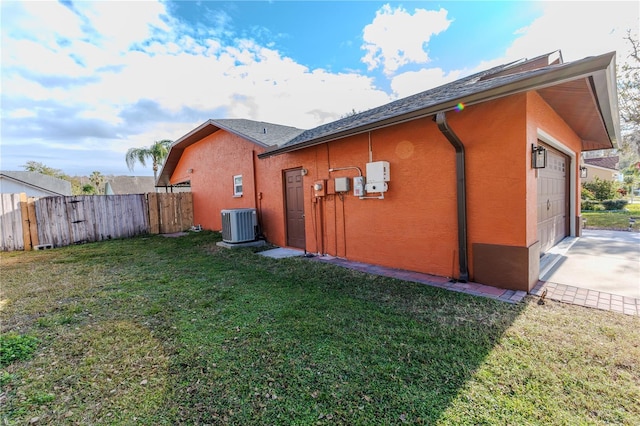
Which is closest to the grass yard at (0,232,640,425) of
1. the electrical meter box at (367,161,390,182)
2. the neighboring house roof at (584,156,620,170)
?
the electrical meter box at (367,161,390,182)

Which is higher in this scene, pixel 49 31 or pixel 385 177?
pixel 49 31

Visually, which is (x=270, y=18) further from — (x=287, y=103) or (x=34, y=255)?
(x=34, y=255)

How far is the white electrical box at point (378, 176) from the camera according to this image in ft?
17.4

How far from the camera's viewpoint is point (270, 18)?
844 cm

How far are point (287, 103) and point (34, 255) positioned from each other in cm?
1255

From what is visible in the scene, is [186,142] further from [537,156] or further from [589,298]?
[589,298]

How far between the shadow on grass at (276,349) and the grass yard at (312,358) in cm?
1

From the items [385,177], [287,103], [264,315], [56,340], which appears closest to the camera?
[56,340]

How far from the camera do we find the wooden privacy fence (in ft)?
29.1

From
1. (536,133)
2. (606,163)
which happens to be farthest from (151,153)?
(606,163)

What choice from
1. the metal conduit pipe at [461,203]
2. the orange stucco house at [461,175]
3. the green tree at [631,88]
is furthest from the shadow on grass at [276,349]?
the green tree at [631,88]

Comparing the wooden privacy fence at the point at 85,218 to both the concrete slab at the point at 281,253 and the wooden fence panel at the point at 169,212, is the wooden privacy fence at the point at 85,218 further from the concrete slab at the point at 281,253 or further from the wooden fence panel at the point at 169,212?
the concrete slab at the point at 281,253

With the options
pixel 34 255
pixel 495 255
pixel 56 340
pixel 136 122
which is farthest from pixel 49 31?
pixel 136 122

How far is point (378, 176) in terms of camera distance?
17.6 ft
